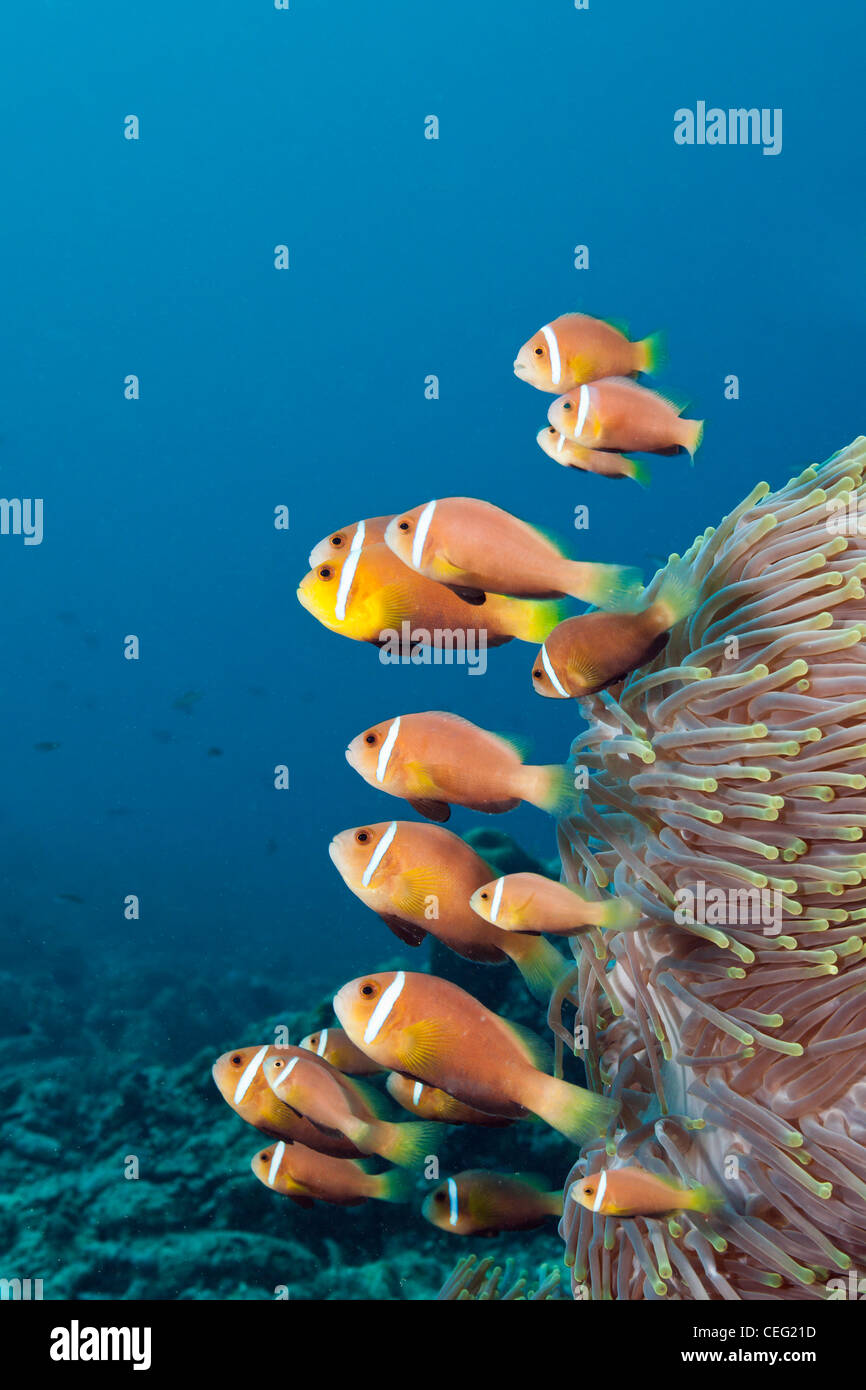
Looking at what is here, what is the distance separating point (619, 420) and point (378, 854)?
119 centimetres

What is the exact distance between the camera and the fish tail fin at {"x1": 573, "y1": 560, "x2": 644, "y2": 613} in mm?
1663

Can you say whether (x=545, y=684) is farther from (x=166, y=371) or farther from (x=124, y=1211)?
(x=166, y=371)

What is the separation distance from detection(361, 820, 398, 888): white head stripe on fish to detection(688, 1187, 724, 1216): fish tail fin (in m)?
0.85

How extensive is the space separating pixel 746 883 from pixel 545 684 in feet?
1.83

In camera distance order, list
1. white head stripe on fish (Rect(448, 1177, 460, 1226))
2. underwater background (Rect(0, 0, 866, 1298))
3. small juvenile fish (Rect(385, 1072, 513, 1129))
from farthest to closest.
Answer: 1. underwater background (Rect(0, 0, 866, 1298))
2. white head stripe on fish (Rect(448, 1177, 460, 1226))
3. small juvenile fish (Rect(385, 1072, 513, 1129))

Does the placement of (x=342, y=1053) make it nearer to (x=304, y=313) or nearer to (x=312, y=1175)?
(x=312, y=1175)

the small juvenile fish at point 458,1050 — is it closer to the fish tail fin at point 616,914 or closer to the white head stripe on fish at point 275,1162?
the fish tail fin at point 616,914

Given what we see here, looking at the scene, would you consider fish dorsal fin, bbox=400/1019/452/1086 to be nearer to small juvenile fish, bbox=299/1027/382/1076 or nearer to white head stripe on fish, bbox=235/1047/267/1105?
white head stripe on fish, bbox=235/1047/267/1105

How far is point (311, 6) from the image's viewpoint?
35156 millimetres

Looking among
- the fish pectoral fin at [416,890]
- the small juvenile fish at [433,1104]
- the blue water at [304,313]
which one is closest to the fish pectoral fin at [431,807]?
the fish pectoral fin at [416,890]

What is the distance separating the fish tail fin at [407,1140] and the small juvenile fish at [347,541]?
1.29 metres

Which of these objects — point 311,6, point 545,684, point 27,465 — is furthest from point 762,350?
point 545,684

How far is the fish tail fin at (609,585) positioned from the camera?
1.66 meters

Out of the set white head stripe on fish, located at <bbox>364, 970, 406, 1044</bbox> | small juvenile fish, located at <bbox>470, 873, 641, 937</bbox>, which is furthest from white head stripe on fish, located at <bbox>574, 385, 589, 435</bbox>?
white head stripe on fish, located at <bbox>364, 970, 406, 1044</bbox>
